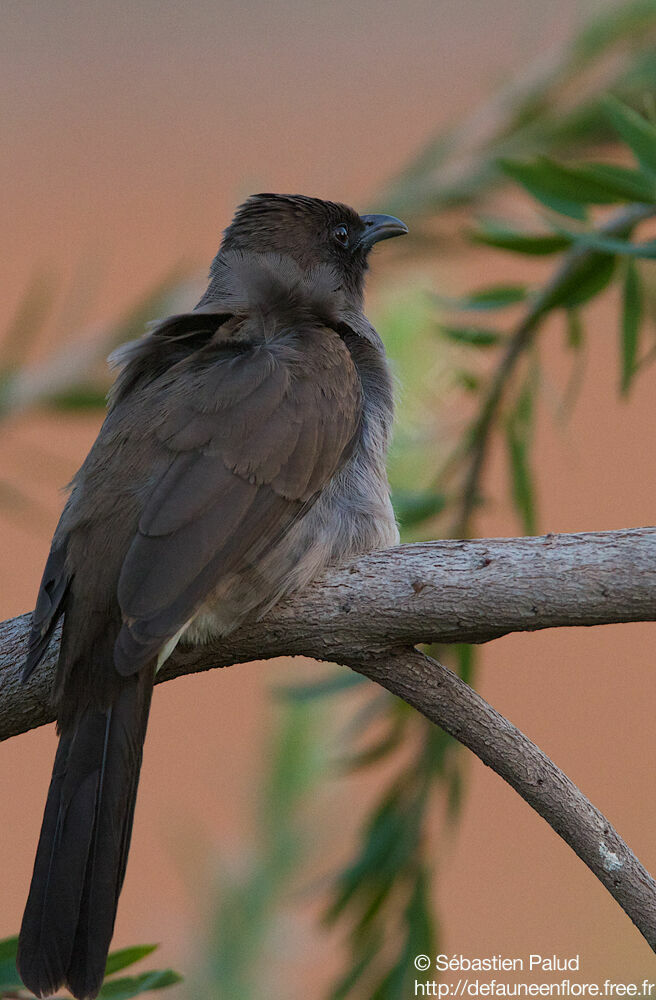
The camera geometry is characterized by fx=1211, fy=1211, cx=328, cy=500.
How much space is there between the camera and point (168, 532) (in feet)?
8.07

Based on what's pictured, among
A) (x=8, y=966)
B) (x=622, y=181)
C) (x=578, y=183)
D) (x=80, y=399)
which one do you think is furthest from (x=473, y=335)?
(x=8, y=966)

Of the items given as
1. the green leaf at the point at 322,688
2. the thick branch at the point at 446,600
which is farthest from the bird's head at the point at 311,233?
the thick branch at the point at 446,600

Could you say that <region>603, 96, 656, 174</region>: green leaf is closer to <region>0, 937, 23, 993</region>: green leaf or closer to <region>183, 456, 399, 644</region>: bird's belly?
<region>183, 456, 399, 644</region>: bird's belly

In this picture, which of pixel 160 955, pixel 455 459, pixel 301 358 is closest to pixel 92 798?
pixel 301 358

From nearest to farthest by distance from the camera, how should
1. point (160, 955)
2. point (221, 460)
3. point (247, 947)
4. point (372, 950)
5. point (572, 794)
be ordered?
point (572, 794) < point (221, 460) < point (372, 950) < point (247, 947) < point (160, 955)

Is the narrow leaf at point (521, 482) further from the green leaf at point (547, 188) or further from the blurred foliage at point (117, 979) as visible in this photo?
the blurred foliage at point (117, 979)

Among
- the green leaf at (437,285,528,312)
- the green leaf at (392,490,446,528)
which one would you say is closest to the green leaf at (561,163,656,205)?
the green leaf at (437,285,528,312)

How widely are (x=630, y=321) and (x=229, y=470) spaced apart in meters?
1.32

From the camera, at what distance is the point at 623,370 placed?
326 cm

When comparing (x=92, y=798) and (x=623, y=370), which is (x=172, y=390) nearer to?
(x=92, y=798)

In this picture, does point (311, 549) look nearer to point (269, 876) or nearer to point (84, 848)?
point (84, 848)

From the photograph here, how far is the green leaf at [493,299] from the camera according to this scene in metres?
3.54

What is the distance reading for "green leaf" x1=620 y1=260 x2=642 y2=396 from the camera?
3.24 m

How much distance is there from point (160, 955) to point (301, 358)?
Answer: 302cm
